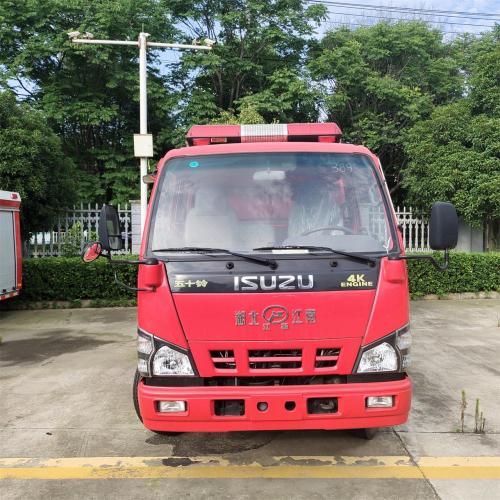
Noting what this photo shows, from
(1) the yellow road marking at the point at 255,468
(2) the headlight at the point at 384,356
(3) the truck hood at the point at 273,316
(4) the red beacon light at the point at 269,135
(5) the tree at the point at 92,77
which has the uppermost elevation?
(5) the tree at the point at 92,77

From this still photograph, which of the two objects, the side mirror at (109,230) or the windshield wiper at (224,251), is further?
the side mirror at (109,230)

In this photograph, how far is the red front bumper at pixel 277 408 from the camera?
3.16m

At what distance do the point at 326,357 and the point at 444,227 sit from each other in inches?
48.4

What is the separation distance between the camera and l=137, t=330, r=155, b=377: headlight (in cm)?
331

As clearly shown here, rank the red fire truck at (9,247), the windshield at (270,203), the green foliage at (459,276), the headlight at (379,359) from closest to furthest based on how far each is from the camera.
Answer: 1. the headlight at (379,359)
2. the windshield at (270,203)
3. the red fire truck at (9,247)
4. the green foliage at (459,276)

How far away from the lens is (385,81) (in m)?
16.6

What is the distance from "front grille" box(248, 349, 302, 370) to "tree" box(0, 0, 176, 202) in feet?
45.0

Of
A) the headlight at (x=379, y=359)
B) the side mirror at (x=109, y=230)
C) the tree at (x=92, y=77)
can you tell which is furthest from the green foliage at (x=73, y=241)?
the headlight at (x=379, y=359)

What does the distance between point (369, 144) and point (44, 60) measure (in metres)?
10.8

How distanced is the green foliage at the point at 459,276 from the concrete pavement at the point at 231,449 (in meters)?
4.82

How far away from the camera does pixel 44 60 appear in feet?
53.9

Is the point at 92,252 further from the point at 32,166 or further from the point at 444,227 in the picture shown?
the point at 32,166

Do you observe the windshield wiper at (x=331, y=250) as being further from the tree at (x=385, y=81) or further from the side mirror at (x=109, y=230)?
the tree at (x=385, y=81)

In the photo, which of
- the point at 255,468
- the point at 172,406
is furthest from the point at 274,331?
the point at 255,468
